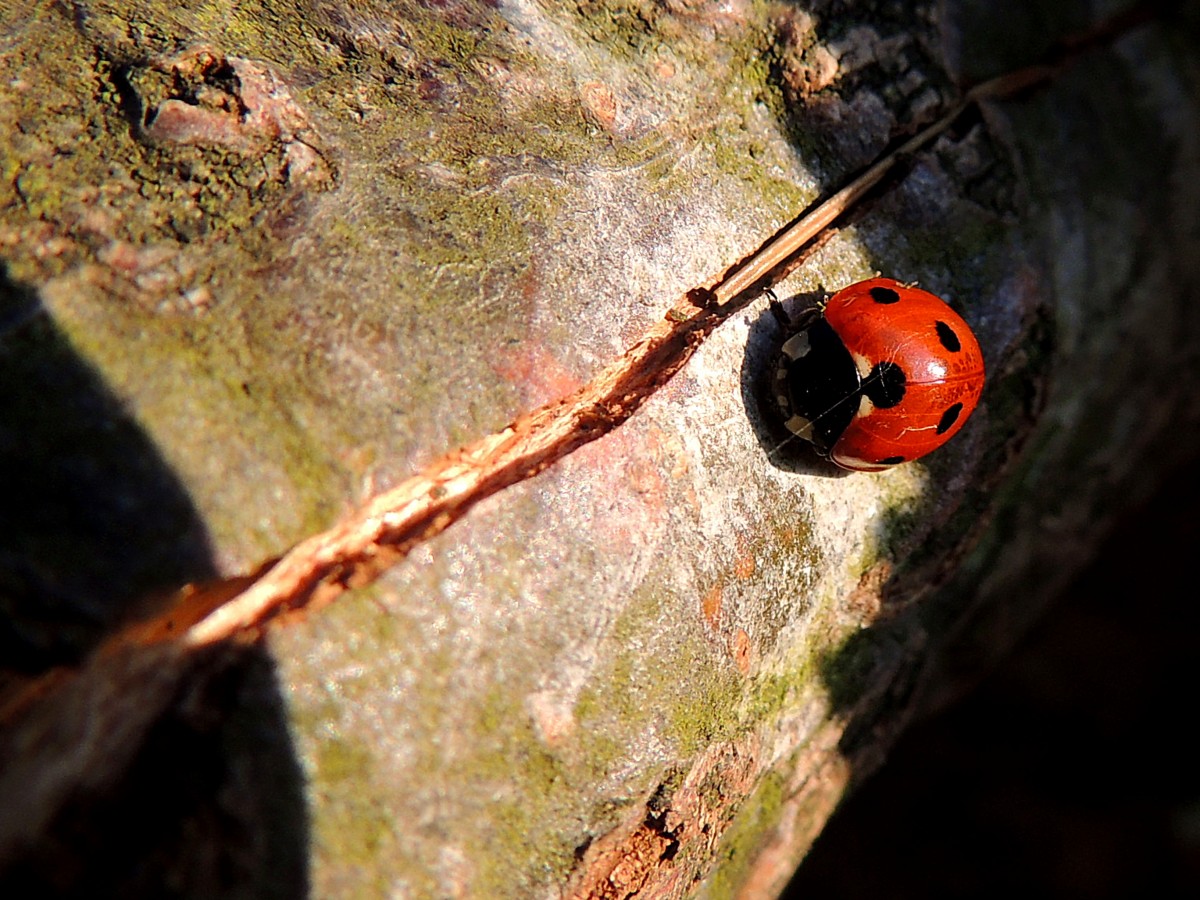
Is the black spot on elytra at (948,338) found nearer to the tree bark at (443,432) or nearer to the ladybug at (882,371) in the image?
the ladybug at (882,371)

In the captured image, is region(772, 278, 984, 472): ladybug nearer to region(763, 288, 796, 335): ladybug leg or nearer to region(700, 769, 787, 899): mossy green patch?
region(763, 288, 796, 335): ladybug leg

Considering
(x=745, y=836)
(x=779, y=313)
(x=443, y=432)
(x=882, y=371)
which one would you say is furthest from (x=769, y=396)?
(x=745, y=836)

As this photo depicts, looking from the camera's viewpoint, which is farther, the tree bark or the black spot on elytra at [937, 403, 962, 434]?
the black spot on elytra at [937, 403, 962, 434]

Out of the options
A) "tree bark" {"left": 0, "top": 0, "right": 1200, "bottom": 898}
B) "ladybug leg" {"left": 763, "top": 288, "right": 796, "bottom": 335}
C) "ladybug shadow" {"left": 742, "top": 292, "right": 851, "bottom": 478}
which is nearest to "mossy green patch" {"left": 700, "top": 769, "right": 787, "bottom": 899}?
"tree bark" {"left": 0, "top": 0, "right": 1200, "bottom": 898}

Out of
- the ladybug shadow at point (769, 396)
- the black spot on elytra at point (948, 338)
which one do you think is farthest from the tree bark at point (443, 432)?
the black spot on elytra at point (948, 338)

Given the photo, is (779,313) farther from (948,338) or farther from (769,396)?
(948,338)

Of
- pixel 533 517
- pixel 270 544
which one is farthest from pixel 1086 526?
pixel 270 544

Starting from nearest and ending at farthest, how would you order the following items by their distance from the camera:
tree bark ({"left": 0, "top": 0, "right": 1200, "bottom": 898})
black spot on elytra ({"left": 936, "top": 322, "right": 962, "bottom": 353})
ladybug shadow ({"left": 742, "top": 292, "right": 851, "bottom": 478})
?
tree bark ({"left": 0, "top": 0, "right": 1200, "bottom": 898}) → ladybug shadow ({"left": 742, "top": 292, "right": 851, "bottom": 478}) → black spot on elytra ({"left": 936, "top": 322, "right": 962, "bottom": 353})
